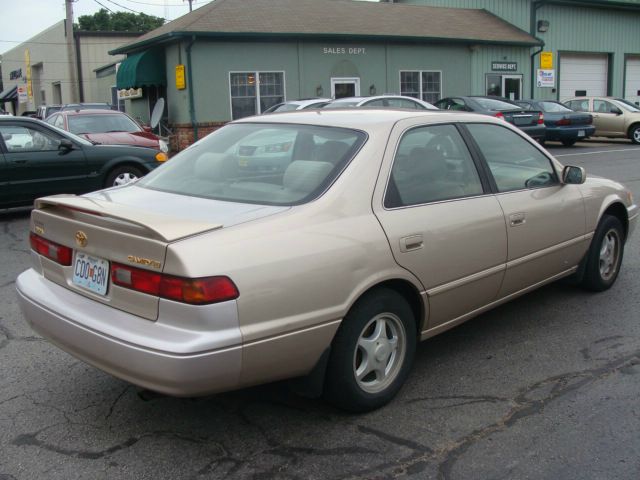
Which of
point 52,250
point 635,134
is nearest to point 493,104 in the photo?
point 635,134

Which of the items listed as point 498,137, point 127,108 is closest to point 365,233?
point 498,137

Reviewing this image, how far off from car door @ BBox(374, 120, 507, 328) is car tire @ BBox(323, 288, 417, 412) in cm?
23

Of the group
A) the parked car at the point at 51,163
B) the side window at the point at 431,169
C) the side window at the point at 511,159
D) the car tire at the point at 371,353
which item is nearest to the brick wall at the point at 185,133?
the parked car at the point at 51,163

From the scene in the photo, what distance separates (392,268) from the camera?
137 inches

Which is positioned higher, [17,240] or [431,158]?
[431,158]

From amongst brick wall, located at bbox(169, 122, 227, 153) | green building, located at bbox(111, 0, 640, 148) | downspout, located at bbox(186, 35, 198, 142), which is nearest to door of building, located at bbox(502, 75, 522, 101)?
green building, located at bbox(111, 0, 640, 148)

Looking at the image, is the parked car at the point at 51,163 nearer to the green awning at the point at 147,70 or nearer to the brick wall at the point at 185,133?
the brick wall at the point at 185,133

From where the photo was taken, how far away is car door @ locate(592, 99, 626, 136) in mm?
22047

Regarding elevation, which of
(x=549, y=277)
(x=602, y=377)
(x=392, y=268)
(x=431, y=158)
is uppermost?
(x=431, y=158)

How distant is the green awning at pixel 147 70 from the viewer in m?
21.2

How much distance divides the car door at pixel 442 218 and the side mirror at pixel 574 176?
0.95 meters

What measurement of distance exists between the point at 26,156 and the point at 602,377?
323 inches

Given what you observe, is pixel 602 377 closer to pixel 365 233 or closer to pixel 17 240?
pixel 365 233

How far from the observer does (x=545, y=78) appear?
27.0 meters
